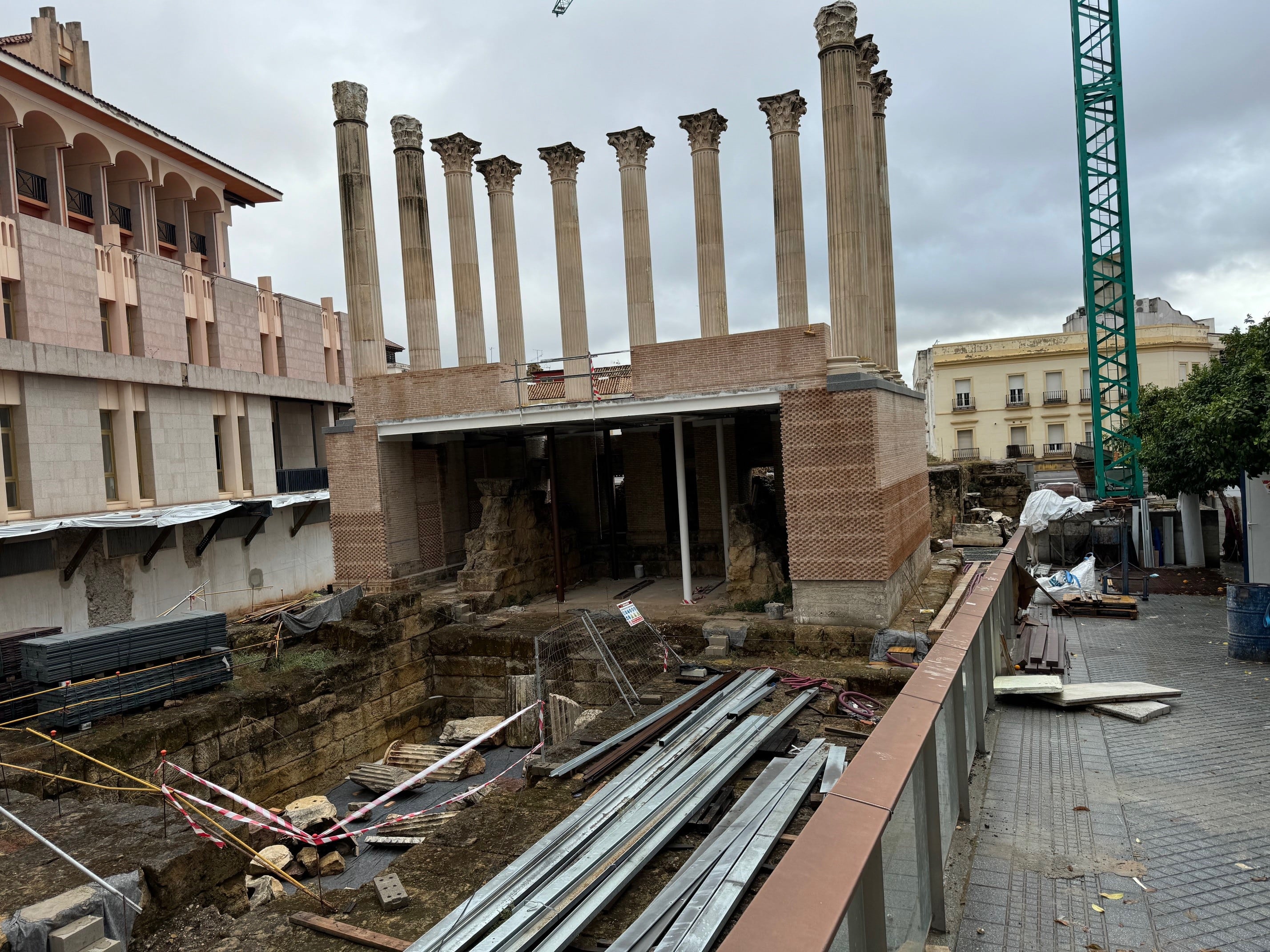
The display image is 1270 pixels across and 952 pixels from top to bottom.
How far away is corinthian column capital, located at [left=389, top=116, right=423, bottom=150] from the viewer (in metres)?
Result: 20.7

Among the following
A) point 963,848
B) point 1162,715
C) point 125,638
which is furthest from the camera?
point 125,638

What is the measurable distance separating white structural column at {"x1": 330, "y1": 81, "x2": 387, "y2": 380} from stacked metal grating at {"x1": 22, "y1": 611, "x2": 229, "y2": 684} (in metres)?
8.22

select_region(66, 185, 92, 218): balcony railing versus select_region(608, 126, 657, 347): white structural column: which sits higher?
select_region(66, 185, 92, 218): balcony railing

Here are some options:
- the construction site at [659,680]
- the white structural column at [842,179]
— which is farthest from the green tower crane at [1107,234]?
the white structural column at [842,179]

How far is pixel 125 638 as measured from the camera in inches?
476

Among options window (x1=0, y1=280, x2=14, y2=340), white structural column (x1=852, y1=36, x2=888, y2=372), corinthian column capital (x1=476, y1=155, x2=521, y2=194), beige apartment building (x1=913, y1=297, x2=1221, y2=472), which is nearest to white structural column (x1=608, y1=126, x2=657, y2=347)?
corinthian column capital (x1=476, y1=155, x2=521, y2=194)

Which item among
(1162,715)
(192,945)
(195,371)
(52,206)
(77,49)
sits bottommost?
(192,945)

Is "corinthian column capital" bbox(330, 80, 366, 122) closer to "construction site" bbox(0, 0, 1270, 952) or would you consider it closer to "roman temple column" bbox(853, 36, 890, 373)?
"construction site" bbox(0, 0, 1270, 952)

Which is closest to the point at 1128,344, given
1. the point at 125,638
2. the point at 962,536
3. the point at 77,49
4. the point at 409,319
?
the point at 962,536

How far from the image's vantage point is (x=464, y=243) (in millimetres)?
21531

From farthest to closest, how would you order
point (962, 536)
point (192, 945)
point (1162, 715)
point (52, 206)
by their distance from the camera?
point (962, 536) < point (52, 206) < point (1162, 715) < point (192, 945)

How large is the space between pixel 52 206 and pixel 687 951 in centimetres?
2748

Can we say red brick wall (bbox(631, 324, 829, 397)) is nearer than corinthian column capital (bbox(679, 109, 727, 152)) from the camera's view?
Yes

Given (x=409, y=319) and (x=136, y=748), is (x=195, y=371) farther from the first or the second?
(x=136, y=748)
